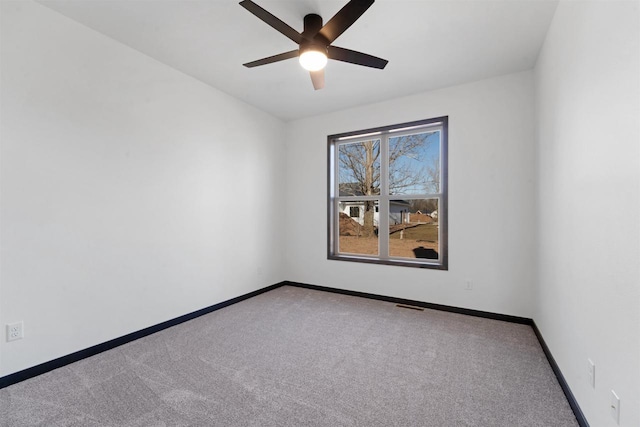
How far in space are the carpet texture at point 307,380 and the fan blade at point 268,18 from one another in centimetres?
244

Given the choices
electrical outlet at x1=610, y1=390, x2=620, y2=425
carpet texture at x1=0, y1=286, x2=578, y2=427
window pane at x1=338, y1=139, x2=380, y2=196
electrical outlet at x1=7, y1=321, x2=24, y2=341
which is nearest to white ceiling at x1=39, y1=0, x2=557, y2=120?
window pane at x1=338, y1=139, x2=380, y2=196

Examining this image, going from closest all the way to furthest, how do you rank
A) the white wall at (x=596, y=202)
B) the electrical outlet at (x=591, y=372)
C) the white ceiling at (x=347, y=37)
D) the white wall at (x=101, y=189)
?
the white wall at (x=596, y=202), the electrical outlet at (x=591, y=372), the white wall at (x=101, y=189), the white ceiling at (x=347, y=37)

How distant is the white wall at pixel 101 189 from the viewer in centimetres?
200

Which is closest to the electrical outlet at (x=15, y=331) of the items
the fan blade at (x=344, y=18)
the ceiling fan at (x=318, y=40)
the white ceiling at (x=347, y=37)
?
the white ceiling at (x=347, y=37)

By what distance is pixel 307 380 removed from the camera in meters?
2.00

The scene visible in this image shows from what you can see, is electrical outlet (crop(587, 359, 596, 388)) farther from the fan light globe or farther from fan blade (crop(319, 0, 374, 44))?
the fan light globe

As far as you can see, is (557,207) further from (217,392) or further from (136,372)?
(136,372)

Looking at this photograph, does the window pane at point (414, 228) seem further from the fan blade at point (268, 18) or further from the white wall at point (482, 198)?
the fan blade at point (268, 18)

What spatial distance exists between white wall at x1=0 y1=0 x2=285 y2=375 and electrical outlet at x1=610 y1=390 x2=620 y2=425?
3335mm

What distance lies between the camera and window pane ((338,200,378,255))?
4.18 m

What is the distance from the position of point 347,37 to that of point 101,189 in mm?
2495

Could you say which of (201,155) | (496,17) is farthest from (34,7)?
(496,17)

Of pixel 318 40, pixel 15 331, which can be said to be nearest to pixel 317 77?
pixel 318 40

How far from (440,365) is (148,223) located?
2.91 meters
